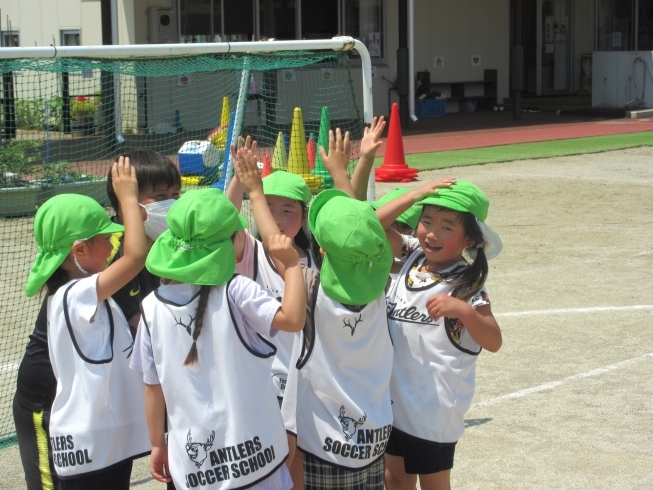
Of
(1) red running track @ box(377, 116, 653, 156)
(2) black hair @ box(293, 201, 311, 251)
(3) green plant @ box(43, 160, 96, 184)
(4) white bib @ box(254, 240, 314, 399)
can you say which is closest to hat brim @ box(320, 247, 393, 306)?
(4) white bib @ box(254, 240, 314, 399)

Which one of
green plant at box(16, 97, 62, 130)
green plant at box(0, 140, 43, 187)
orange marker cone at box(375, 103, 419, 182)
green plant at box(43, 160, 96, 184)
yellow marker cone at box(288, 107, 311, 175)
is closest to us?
yellow marker cone at box(288, 107, 311, 175)

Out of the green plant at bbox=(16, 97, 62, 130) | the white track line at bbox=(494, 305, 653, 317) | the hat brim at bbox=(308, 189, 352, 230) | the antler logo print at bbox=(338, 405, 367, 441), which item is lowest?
the white track line at bbox=(494, 305, 653, 317)

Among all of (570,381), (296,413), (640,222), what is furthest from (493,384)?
(640,222)

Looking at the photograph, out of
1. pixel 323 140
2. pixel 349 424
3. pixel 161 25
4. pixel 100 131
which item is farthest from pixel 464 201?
pixel 161 25

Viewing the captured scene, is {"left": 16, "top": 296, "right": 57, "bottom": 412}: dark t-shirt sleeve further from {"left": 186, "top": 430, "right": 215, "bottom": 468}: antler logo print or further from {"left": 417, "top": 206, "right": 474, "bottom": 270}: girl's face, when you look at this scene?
{"left": 417, "top": 206, "right": 474, "bottom": 270}: girl's face

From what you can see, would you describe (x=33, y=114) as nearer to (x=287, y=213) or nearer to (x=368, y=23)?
(x=287, y=213)

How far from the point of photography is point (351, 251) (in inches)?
114

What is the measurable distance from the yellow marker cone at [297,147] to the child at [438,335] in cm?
613

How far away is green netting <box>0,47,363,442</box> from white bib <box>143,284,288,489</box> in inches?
89.8

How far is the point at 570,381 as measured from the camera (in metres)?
5.45

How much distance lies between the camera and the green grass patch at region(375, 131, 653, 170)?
15227 mm

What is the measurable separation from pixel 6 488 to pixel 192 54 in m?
2.73

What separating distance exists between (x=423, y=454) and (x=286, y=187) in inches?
42.8

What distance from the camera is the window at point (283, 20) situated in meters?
21.0
